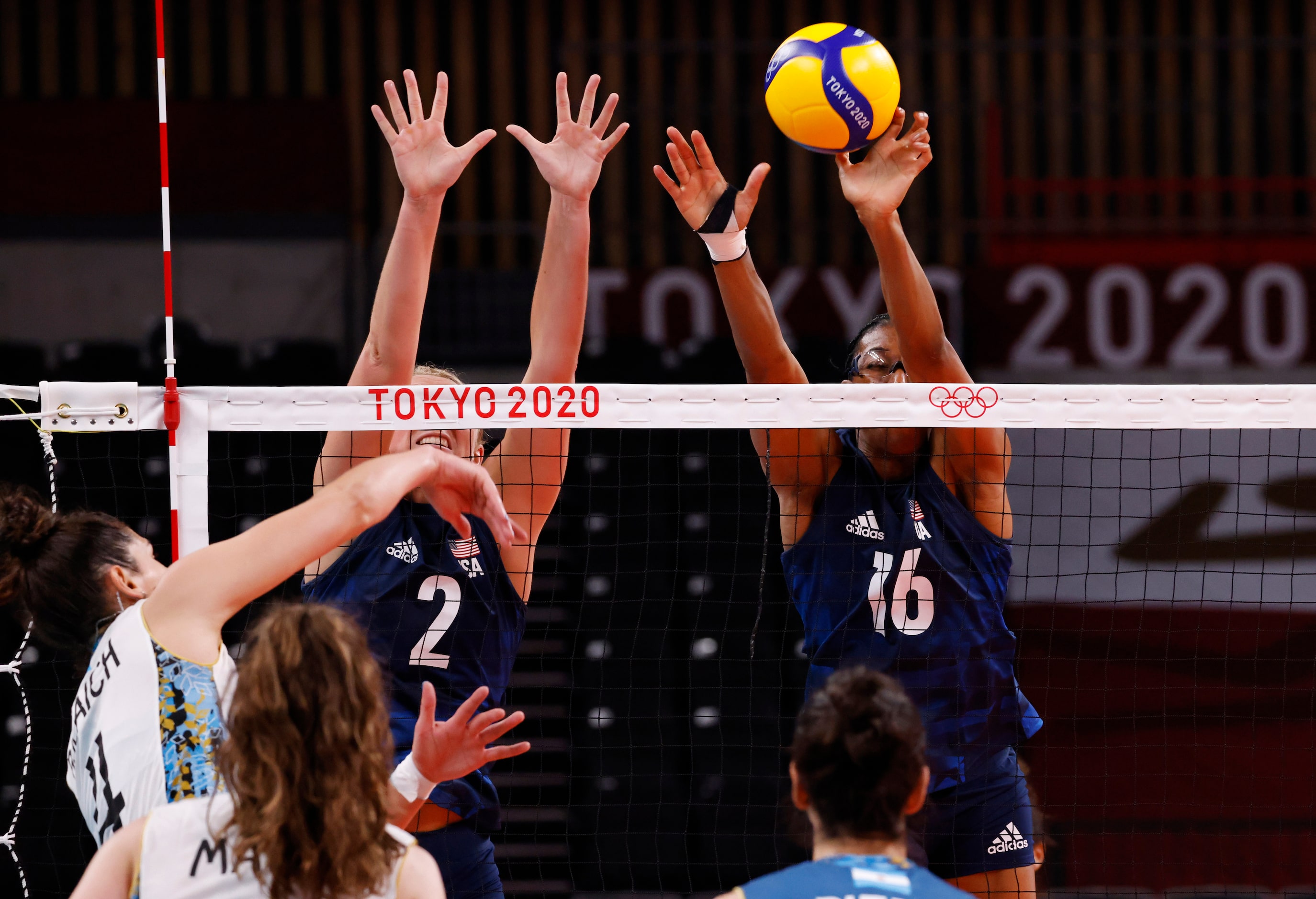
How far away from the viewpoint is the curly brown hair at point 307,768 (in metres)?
2.21

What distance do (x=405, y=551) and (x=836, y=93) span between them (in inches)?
70.6

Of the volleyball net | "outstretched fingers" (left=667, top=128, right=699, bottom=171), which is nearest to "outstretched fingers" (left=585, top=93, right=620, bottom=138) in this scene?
"outstretched fingers" (left=667, top=128, right=699, bottom=171)

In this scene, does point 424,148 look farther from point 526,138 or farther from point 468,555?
point 468,555

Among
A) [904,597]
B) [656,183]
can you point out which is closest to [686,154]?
[904,597]

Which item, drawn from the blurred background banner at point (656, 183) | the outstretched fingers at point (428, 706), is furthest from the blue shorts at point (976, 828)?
the blurred background banner at point (656, 183)

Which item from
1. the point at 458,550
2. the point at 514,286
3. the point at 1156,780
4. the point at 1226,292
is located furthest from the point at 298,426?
the point at 1226,292

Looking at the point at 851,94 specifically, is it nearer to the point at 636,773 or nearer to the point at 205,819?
the point at 205,819

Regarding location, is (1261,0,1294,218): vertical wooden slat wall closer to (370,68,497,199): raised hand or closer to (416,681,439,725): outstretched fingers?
(370,68,497,199): raised hand

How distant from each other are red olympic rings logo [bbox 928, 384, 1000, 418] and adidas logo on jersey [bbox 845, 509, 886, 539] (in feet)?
1.18

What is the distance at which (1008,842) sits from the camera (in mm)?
3771

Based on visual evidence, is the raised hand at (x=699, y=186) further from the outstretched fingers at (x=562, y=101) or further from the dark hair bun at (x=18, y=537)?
the dark hair bun at (x=18, y=537)

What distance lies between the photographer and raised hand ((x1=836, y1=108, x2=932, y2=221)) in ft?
13.1

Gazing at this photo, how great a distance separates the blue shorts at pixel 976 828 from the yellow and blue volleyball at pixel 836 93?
184cm

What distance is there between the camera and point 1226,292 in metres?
8.73
